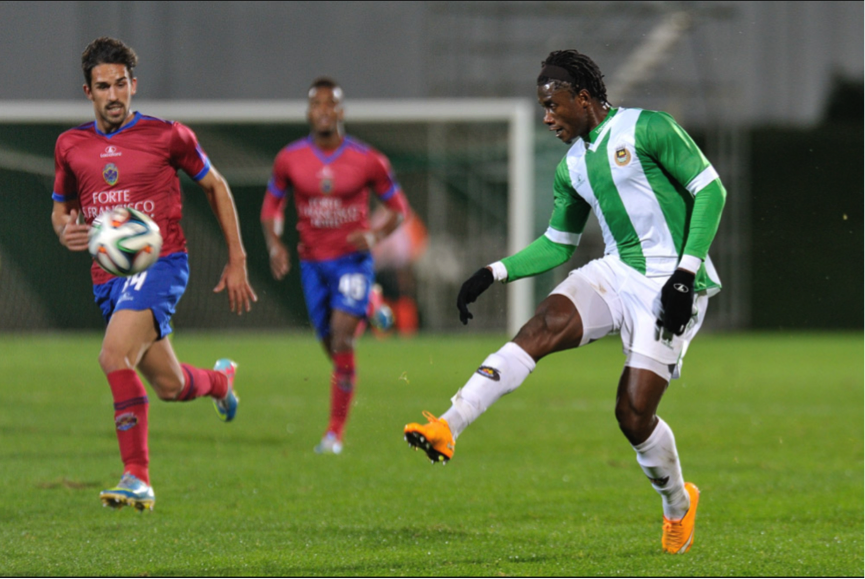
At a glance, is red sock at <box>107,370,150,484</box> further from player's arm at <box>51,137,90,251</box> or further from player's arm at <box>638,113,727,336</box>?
player's arm at <box>638,113,727,336</box>

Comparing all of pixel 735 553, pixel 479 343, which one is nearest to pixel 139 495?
pixel 735 553

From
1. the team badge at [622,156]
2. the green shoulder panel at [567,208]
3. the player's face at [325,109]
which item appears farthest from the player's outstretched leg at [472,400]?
the player's face at [325,109]

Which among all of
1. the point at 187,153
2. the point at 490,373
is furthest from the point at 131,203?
the point at 490,373

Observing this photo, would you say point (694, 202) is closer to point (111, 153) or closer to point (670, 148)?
point (670, 148)

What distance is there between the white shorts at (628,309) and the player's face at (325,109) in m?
3.63

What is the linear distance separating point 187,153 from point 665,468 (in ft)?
8.61

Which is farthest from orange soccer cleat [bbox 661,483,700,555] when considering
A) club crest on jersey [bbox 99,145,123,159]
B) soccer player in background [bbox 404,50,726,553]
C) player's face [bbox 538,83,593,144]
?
club crest on jersey [bbox 99,145,123,159]

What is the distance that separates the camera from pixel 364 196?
814 cm

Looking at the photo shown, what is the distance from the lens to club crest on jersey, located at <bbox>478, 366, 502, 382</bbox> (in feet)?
13.3

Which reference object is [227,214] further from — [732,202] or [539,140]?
[732,202]

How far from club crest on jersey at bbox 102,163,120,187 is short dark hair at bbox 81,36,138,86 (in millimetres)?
398

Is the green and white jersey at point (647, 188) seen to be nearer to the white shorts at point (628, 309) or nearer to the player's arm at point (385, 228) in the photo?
the white shorts at point (628, 309)

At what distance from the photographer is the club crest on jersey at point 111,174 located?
5.07 m

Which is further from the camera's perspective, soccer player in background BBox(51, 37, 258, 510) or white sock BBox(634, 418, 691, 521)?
soccer player in background BBox(51, 37, 258, 510)
